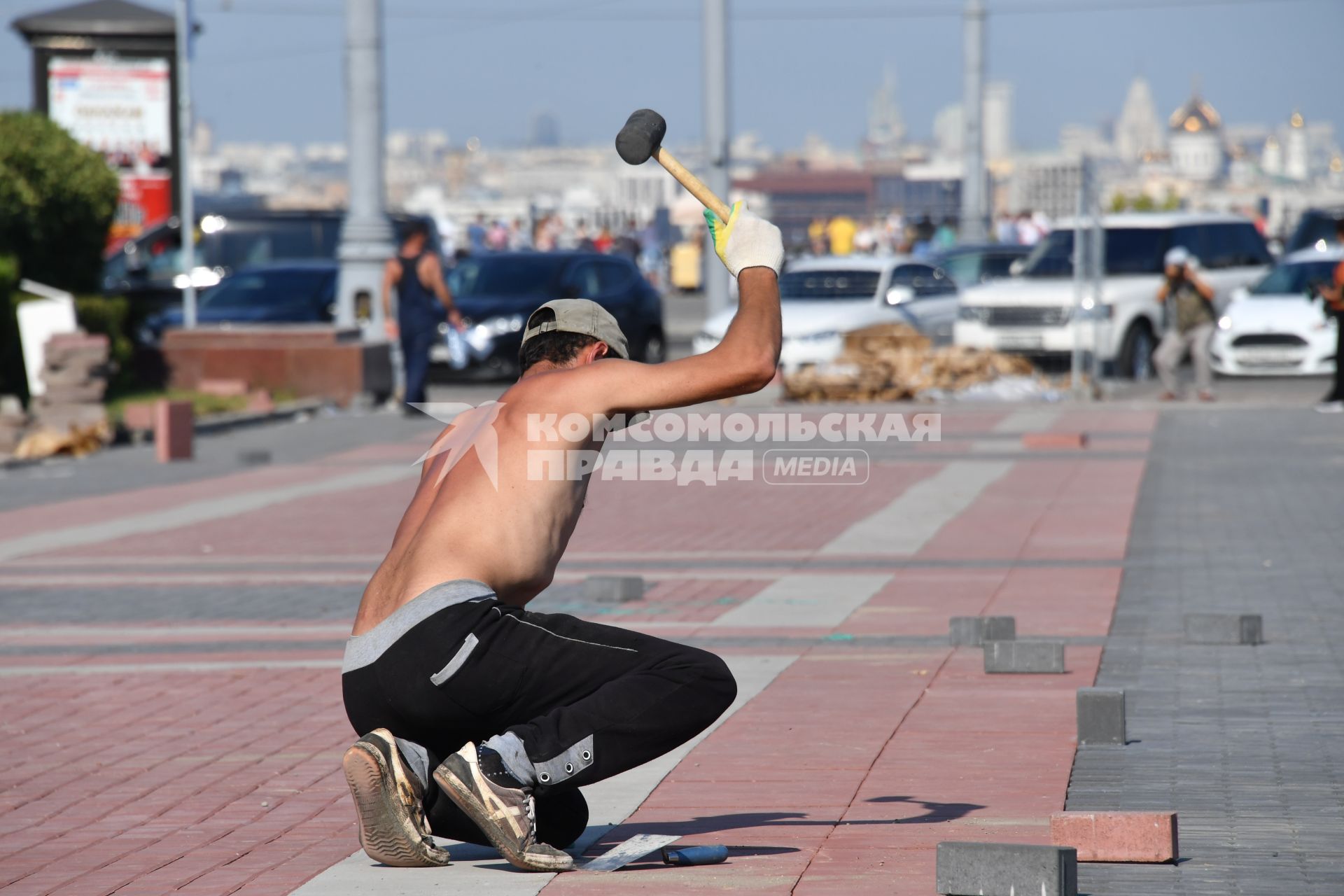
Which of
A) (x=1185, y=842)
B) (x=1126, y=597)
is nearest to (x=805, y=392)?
(x=1126, y=597)

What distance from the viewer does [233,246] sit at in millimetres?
28266

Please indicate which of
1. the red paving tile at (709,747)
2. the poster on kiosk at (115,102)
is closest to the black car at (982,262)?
the poster on kiosk at (115,102)

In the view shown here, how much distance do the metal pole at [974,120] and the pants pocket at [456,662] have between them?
1137 inches

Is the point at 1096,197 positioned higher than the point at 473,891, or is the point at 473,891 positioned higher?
the point at 1096,197

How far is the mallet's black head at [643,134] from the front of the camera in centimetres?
461

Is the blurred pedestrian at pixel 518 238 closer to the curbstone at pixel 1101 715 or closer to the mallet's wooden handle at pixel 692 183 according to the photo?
the curbstone at pixel 1101 715

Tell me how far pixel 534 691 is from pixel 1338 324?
16276 mm

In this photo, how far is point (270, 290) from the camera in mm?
24281

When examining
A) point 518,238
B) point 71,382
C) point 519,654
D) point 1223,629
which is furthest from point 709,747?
point 518,238

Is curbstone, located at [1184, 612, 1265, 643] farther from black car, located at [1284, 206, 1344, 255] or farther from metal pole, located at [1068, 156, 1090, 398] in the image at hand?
black car, located at [1284, 206, 1344, 255]

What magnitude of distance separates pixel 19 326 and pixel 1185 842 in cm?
1503

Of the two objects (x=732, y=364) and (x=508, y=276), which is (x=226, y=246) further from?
(x=732, y=364)

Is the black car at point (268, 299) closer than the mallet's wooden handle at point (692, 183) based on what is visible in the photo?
No

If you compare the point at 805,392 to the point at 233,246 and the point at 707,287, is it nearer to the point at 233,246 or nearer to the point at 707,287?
the point at 707,287
